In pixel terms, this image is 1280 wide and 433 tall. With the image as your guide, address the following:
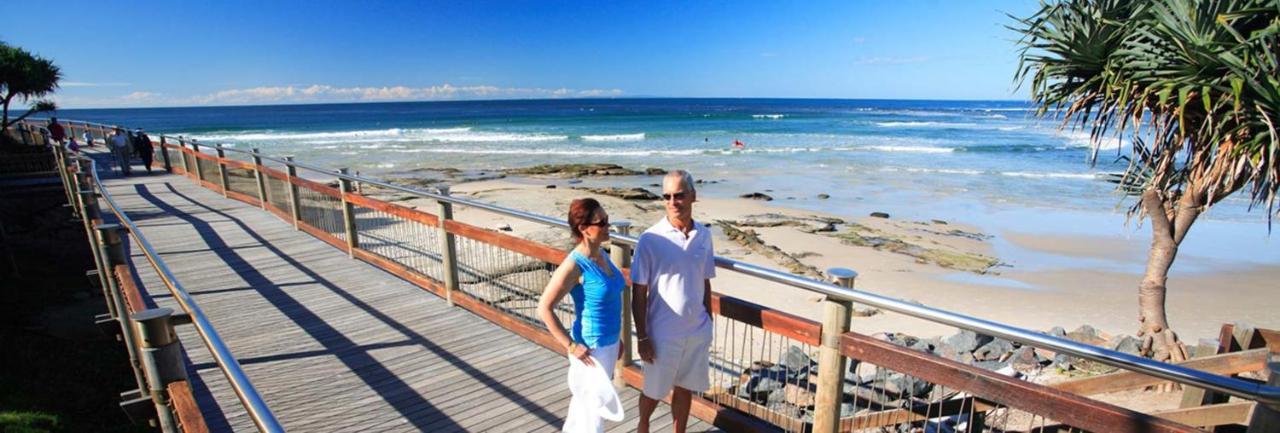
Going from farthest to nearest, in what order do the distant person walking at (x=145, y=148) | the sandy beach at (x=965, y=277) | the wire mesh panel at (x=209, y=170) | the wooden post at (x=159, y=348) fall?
the distant person walking at (x=145, y=148) < the wire mesh panel at (x=209, y=170) < the sandy beach at (x=965, y=277) < the wooden post at (x=159, y=348)

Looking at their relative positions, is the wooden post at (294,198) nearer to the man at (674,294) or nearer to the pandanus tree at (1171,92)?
the man at (674,294)

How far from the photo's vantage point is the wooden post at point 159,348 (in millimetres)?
2127

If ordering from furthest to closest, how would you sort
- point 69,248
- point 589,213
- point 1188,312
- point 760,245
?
1. point 69,248
2. point 760,245
3. point 1188,312
4. point 589,213

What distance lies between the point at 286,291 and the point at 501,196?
14.5 m

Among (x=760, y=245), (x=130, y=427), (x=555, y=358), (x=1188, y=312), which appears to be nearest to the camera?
(x=555, y=358)

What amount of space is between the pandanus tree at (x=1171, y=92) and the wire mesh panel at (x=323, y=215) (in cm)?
925

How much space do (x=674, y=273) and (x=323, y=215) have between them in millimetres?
8192

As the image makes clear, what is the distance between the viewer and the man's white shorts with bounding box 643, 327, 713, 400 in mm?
3082

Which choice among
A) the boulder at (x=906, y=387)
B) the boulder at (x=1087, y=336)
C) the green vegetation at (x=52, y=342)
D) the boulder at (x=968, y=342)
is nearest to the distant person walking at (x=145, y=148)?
the green vegetation at (x=52, y=342)

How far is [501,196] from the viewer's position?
20938mm

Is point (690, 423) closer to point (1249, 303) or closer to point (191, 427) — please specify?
point (191, 427)

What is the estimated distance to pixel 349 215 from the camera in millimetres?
7637

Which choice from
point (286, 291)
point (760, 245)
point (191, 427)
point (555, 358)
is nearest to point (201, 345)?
point (286, 291)

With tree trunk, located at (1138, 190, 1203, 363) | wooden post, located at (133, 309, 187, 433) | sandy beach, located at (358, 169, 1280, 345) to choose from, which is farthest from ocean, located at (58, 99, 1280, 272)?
wooden post, located at (133, 309, 187, 433)
